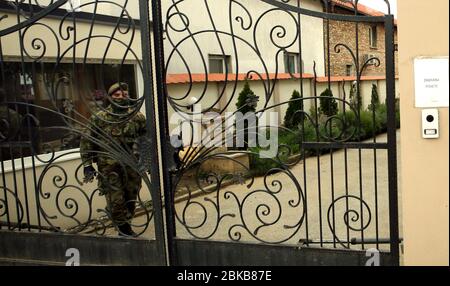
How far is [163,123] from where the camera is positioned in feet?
11.0

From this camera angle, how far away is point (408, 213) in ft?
8.66

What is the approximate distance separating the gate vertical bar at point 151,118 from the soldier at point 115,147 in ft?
0.69

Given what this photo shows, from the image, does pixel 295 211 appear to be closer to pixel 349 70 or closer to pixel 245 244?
pixel 245 244

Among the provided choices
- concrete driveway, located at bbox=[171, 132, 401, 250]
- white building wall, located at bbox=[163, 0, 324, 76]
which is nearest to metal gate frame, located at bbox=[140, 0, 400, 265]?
concrete driveway, located at bbox=[171, 132, 401, 250]

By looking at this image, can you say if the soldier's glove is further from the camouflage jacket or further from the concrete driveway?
the concrete driveway

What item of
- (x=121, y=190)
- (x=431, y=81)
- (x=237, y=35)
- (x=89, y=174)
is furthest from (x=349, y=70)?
(x=431, y=81)

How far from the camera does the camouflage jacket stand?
3584 mm

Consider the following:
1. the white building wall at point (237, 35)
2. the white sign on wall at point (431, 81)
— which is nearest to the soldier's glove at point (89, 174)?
the white sign on wall at point (431, 81)

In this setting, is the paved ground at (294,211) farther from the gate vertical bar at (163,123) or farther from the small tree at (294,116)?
the small tree at (294,116)

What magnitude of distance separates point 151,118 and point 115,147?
46 centimetres

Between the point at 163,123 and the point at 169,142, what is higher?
the point at 163,123

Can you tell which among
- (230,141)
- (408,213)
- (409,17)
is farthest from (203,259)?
(409,17)
